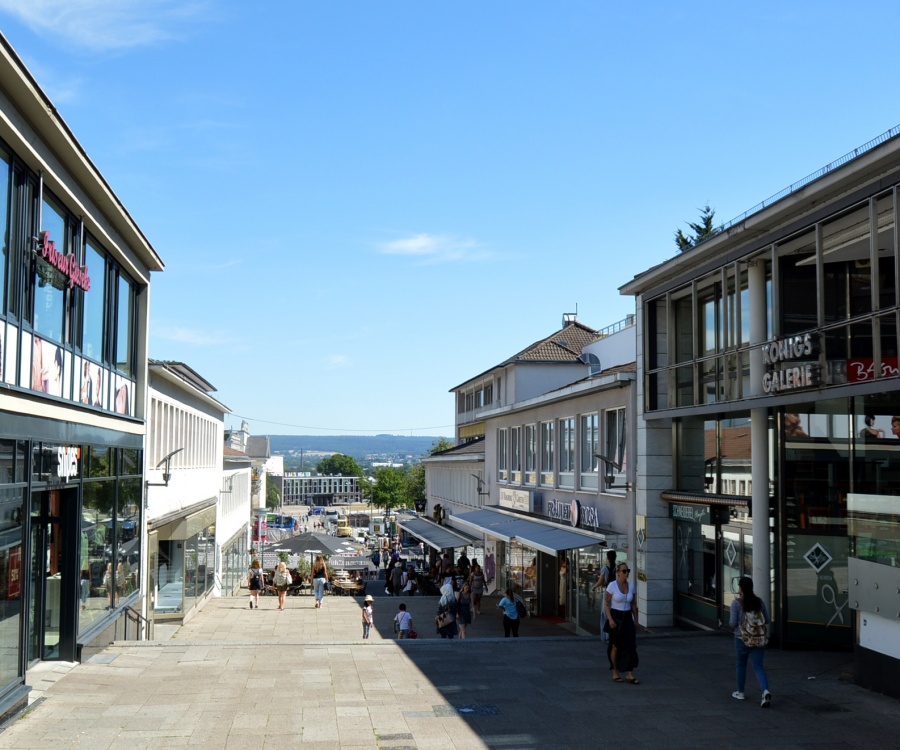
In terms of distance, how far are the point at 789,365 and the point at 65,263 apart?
10771 mm

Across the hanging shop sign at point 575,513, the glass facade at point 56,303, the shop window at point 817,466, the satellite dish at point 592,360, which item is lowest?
the hanging shop sign at point 575,513

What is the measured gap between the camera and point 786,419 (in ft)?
54.7

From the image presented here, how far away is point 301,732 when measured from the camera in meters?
10.9

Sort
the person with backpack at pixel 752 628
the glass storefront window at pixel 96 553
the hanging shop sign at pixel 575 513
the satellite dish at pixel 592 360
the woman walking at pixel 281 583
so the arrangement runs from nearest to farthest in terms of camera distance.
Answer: the person with backpack at pixel 752 628, the glass storefront window at pixel 96 553, the hanging shop sign at pixel 575 513, the woman walking at pixel 281 583, the satellite dish at pixel 592 360

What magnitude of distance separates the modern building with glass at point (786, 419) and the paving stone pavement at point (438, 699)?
1.31 meters

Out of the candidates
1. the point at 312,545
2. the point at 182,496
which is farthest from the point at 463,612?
the point at 312,545

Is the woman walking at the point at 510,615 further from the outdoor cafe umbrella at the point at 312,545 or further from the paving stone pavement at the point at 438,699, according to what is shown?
the outdoor cafe umbrella at the point at 312,545

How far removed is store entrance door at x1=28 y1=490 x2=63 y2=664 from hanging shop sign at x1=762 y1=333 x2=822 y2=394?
10996mm

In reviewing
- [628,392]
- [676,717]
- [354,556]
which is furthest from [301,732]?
[354,556]

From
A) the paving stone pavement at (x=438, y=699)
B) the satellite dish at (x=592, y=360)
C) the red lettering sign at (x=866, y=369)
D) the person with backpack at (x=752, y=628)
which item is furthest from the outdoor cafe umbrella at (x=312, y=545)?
the person with backpack at (x=752, y=628)

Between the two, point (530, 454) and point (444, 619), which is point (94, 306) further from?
point (530, 454)

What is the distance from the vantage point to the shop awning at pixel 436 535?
1555 inches

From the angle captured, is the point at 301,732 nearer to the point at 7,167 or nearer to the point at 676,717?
the point at 676,717

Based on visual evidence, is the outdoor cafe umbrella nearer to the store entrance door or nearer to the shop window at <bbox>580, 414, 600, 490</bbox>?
the shop window at <bbox>580, 414, 600, 490</bbox>
